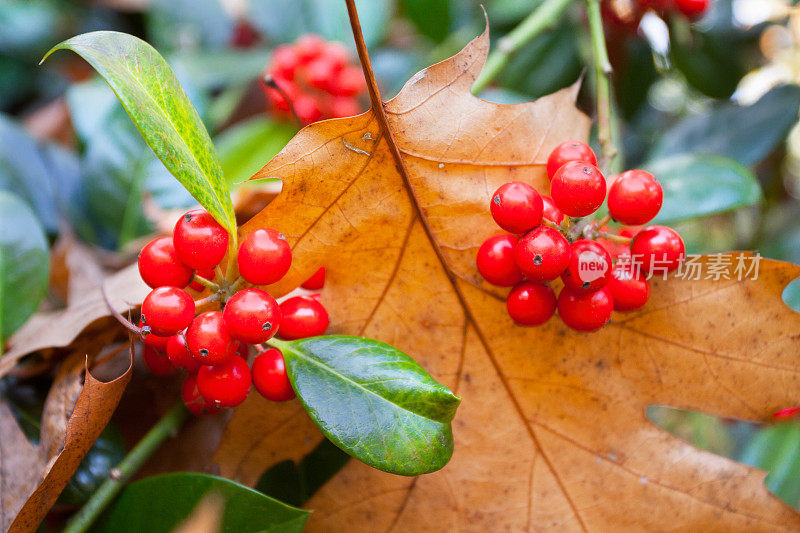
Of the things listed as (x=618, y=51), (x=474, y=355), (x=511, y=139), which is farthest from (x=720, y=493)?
(x=618, y=51)

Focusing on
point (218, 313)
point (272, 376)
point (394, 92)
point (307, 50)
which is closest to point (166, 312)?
point (218, 313)

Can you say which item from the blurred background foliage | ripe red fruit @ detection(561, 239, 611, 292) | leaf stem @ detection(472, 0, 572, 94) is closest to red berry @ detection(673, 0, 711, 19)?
the blurred background foliage

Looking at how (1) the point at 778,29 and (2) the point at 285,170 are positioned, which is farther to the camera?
(1) the point at 778,29

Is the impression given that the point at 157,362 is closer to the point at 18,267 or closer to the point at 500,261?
the point at 18,267

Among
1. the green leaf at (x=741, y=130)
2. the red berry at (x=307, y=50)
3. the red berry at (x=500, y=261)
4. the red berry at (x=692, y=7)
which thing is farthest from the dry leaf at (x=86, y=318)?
the red berry at (x=692, y=7)

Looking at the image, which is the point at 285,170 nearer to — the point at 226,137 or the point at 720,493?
the point at 720,493
